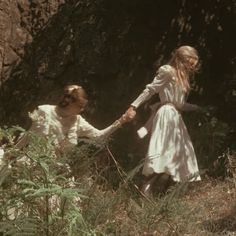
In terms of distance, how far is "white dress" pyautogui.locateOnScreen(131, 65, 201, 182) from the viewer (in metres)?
7.20

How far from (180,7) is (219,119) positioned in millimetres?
1632

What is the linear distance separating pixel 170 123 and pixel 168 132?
95 millimetres

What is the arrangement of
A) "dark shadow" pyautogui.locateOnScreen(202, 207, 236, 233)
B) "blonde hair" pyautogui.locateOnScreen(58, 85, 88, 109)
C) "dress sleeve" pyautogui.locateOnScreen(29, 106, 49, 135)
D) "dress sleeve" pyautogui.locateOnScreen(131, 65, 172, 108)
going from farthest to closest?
"dress sleeve" pyautogui.locateOnScreen(131, 65, 172, 108) → "blonde hair" pyautogui.locateOnScreen(58, 85, 88, 109) → "dress sleeve" pyautogui.locateOnScreen(29, 106, 49, 135) → "dark shadow" pyautogui.locateOnScreen(202, 207, 236, 233)

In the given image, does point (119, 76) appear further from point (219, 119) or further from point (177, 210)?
point (177, 210)

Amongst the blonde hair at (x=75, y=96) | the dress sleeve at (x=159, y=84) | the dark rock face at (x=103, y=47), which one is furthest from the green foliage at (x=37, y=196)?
the dark rock face at (x=103, y=47)

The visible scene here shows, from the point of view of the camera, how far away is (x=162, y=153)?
7.22 m

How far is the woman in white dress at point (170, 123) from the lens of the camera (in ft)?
23.6

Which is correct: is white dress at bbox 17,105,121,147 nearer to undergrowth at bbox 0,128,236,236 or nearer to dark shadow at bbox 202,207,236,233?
undergrowth at bbox 0,128,236,236

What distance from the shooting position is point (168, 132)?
7.27 metres

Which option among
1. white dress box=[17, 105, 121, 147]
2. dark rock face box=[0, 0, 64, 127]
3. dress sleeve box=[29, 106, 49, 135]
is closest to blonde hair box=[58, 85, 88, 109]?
white dress box=[17, 105, 121, 147]

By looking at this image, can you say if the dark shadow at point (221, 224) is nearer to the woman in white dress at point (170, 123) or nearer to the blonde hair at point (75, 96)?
the woman in white dress at point (170, 123)

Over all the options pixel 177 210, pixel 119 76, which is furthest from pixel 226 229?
pixel 119 76

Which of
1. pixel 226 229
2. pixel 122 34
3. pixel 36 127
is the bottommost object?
pixel 226 229

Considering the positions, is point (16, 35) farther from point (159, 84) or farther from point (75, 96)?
point (75, 96)
